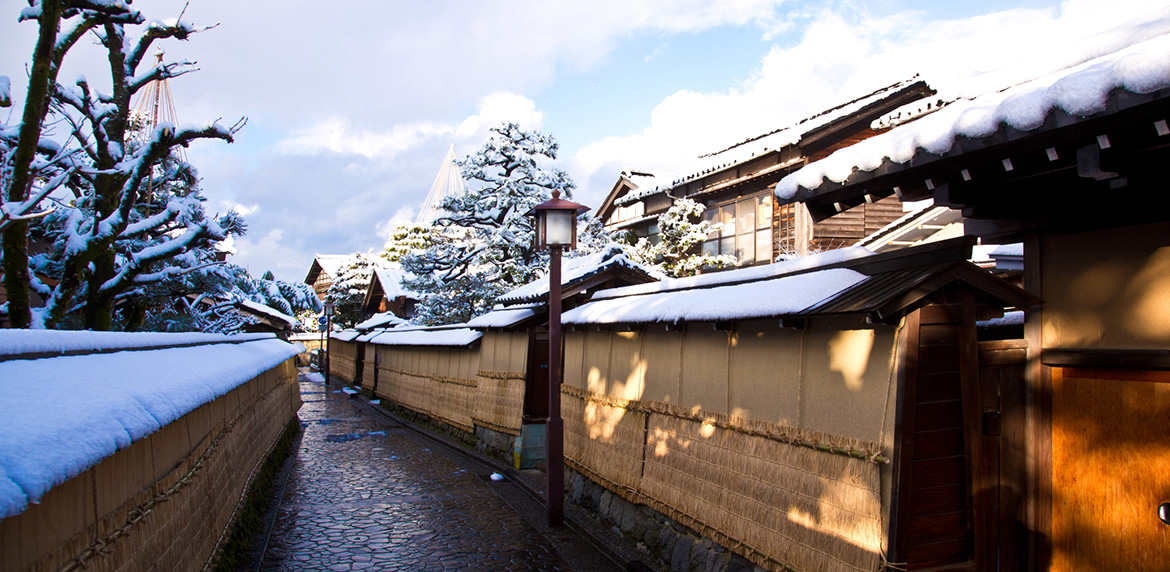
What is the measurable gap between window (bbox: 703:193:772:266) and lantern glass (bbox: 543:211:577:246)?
1155 centimetres

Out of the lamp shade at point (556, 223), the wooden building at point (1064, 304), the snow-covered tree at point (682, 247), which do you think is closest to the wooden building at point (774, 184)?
the snow-covered tree at point (682, 247)

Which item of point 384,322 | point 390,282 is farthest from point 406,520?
point 390,282

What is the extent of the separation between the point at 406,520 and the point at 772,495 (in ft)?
21.3

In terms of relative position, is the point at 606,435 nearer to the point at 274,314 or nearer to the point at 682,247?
the point at 682,247

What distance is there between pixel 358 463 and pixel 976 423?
44.7ft

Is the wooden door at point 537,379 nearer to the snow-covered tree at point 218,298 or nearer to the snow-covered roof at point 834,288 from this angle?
the snow-covered roof at point 834,288

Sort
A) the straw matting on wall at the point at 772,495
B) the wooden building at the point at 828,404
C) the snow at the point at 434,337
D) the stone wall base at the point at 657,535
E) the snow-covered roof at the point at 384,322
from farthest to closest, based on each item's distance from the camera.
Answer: the snow-covered roof at the point at 384,322 → the snow at the point at 434,337 → the stone wall base at the point at 657,535 → the straw matting on wall at the point at 772,495 → the wooden building at the point at 828,404

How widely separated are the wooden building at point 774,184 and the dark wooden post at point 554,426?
10060 mm

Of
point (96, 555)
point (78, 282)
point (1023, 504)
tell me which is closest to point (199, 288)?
point (78, 282)

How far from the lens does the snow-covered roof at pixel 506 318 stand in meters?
15.4

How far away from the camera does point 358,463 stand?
1585 cm

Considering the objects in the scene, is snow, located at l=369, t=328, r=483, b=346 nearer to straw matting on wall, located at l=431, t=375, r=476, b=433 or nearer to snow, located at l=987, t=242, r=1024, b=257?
straw matting on wall, located at l=431, t=375, r=476, b=433

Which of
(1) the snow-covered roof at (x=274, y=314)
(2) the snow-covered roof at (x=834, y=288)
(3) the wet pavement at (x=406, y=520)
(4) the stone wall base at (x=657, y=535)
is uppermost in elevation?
(2) the snow-covered roof at (x=834, y=288)

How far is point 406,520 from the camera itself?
10.8 meters
